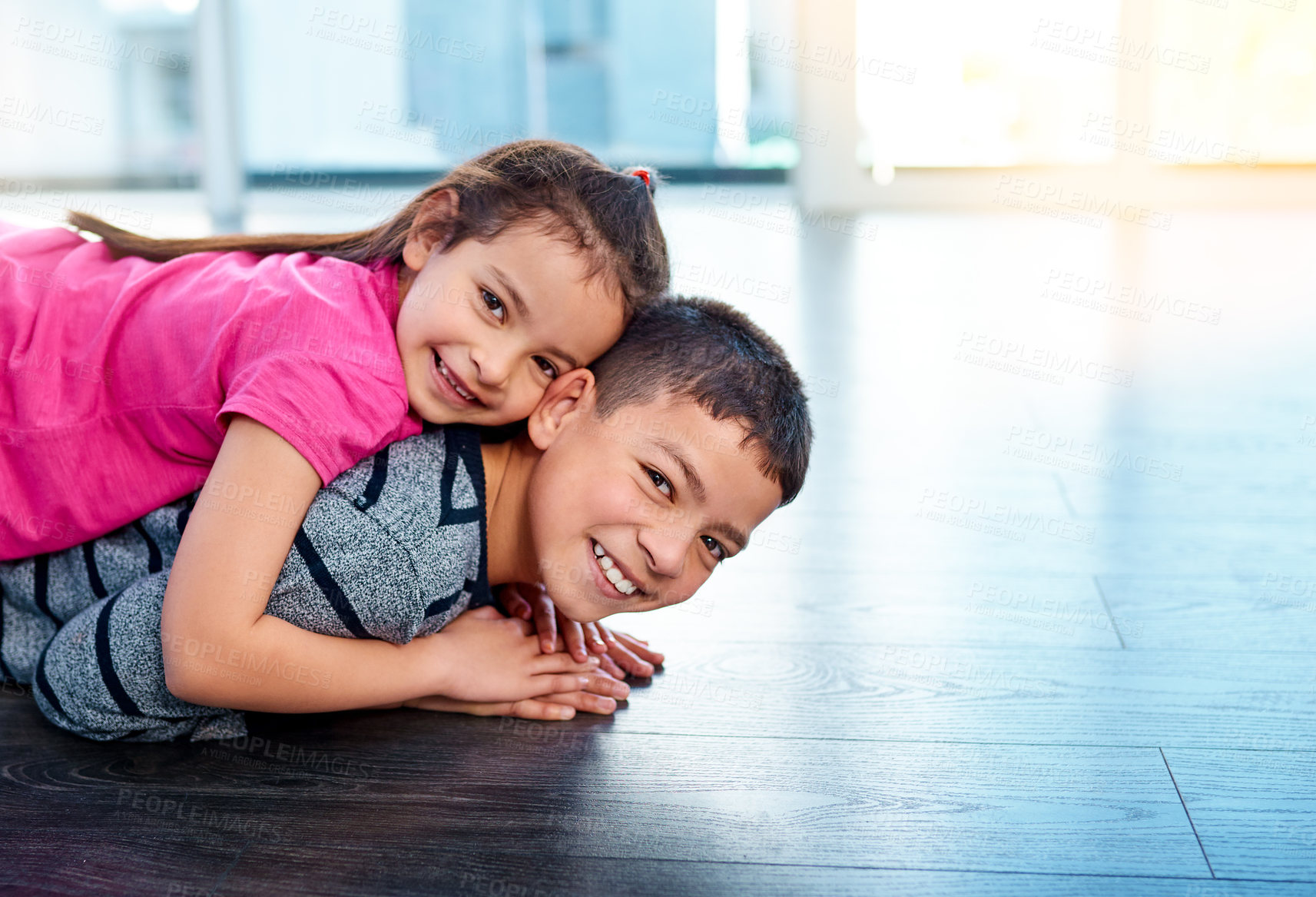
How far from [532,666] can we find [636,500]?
0.21 m

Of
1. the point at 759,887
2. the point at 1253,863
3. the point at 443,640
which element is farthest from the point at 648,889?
the point at 1253,863

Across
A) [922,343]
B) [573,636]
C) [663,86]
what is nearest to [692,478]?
[573,636]

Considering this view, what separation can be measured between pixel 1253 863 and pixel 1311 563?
2.19 feet

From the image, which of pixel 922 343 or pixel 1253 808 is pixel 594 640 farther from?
pixel 922 343

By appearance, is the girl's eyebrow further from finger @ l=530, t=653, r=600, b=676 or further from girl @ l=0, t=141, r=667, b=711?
finger @ l=530, t=653, r=600, b=676

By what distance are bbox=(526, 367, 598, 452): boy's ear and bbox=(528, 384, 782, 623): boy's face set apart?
17 millimetres

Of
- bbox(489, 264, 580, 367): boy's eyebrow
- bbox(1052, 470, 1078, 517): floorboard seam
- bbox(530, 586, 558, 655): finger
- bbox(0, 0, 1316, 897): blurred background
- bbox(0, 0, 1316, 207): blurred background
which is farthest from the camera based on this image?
bbox(0, 0, 1316, 207): blurred background

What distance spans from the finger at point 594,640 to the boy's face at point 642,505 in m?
0.12

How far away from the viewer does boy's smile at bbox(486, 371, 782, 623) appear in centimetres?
108

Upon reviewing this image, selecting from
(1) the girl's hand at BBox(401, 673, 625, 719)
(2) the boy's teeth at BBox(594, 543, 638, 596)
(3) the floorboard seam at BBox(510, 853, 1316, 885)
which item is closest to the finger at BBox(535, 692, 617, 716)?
(1) the girl's hand at BBox(401, 673, 625, 719)

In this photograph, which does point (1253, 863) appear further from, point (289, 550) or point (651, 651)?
point (289, 550)

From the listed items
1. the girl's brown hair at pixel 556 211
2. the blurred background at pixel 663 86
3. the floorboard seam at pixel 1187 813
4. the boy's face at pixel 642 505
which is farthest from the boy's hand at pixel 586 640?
the blurred background at pixel 663 86

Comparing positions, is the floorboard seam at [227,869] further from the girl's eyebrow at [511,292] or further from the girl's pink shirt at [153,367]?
the girl's eyebrow at [511,292]

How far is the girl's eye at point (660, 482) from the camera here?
3.57 ft
